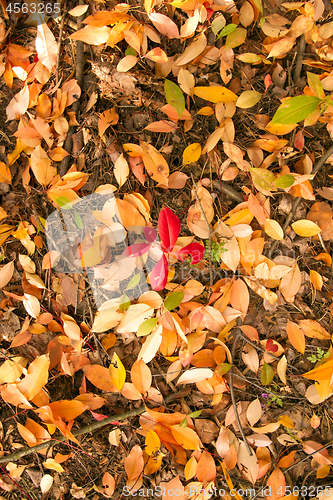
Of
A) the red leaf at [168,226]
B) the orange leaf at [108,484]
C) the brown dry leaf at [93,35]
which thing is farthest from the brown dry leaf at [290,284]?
the brown dry leaf at [93,35]

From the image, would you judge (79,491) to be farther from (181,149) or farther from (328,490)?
(181,149)

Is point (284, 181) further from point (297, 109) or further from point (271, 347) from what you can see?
point (271, 347)

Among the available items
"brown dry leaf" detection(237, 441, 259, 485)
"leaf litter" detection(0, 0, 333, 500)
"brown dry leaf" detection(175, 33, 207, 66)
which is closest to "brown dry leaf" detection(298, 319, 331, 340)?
"leaf litter" detection(0, 0, 333, 500)

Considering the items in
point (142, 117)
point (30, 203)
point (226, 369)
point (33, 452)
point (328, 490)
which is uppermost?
point (142, 117)

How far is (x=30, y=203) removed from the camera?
918mm

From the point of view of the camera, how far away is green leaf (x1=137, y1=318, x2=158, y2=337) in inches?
31.4

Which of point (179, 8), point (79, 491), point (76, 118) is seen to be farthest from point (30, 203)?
point (79, 491)

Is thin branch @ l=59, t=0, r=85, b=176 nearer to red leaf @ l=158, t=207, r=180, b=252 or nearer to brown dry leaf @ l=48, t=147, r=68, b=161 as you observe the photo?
brown dry leaf @ l=48, t=147, r=68, b=161

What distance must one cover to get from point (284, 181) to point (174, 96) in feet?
1.20

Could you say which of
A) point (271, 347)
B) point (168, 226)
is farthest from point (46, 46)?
point (271, 347)

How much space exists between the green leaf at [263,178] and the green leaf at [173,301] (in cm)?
37

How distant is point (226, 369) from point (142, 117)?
0.74 metres

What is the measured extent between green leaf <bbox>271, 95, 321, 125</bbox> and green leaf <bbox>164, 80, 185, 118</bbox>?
0.81 ft

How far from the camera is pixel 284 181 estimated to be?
2.64 feet
